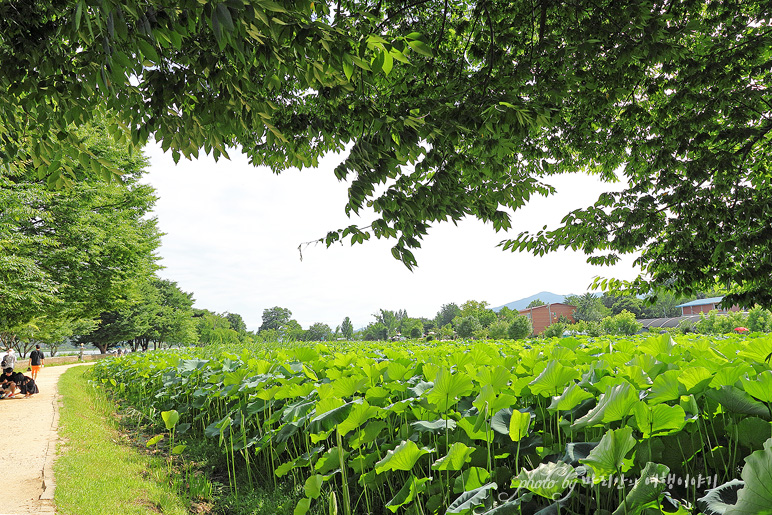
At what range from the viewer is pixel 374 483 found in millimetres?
2273

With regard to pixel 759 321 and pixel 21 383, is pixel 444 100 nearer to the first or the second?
pixel 21 383

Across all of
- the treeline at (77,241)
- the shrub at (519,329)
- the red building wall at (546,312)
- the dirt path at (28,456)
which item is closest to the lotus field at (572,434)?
the dirt path at (28,456)

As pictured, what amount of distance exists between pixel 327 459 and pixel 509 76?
446 cm

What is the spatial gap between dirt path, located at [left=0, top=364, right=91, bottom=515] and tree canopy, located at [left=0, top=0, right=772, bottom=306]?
2977 mm

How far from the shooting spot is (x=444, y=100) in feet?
13.7

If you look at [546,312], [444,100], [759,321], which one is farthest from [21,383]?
[546,312]

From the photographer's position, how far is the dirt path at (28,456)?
3.62 meters

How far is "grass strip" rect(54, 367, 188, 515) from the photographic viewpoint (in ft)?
11.1

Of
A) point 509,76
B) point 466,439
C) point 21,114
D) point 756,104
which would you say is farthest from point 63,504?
point 756,104

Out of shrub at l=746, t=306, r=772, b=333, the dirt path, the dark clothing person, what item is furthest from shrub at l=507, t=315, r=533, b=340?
the dirt path

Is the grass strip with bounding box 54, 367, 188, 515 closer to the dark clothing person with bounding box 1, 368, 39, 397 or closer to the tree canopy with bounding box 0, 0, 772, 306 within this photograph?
the tree canopy with bounding box 0, 0, 772, 306

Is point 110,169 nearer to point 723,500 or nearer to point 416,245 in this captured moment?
point 416,245

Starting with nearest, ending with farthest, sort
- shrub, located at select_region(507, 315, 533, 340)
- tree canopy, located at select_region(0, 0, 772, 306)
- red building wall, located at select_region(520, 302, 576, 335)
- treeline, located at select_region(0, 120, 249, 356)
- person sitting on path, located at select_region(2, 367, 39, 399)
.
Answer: tree canopy, located at select_region(0, 0, 772, 306), person sitting on path, located at select_region(2, 367, 39, 399), treeline, located at select_region(0, 120, 249, 356), shrub, located at select_region(507, 315, 533, 340), red building wall, located at select_region(520, 302, 576, 335)

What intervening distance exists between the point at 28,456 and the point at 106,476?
6.77ft
